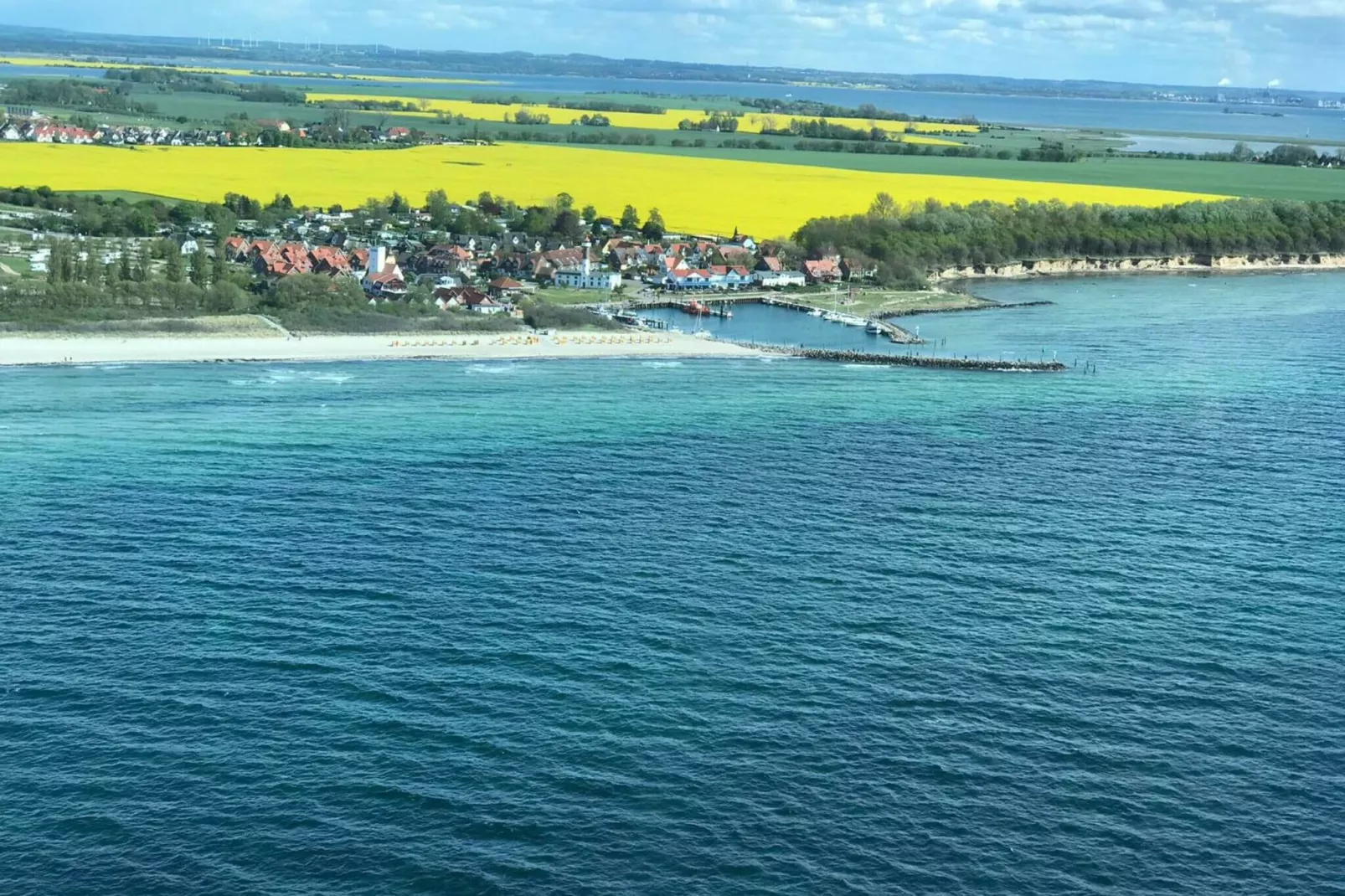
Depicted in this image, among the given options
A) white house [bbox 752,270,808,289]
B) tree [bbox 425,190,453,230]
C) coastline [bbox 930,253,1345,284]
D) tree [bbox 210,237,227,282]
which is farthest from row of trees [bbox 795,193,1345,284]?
tree [bbox 210,237,227,282]

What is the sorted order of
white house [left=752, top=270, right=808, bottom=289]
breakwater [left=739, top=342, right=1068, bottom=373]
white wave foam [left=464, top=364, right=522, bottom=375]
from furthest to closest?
white house [left=752, top=270, right=808, bottom=289], breakwater [left=739, top=342, right=1068, bottom=373], white wave foam [left=464, top=364, right=522, bottom=375]

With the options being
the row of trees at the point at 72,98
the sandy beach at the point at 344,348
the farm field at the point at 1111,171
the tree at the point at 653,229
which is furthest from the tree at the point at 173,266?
the row of trees at the point at 72,98

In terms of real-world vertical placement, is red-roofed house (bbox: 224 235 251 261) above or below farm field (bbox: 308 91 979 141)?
below

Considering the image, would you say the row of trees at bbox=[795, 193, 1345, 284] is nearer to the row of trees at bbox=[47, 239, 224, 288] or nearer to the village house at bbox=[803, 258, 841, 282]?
the village house at bbox=[803, 258, 841, 282]

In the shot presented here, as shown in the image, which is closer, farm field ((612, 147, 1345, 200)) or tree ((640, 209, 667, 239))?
tree ((640, 209, 667, 239))

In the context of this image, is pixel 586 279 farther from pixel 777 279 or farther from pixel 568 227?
pixel 568 227

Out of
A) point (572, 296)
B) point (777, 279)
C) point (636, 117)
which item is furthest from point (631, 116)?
point (572, 296)
